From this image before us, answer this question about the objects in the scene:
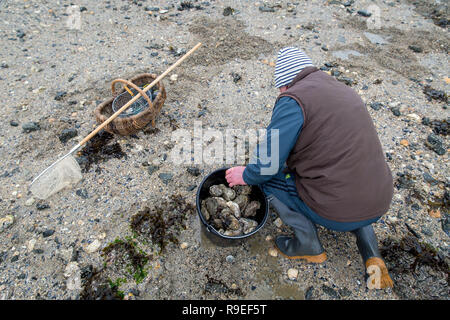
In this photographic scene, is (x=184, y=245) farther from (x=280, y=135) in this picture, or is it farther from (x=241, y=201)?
(x=280, y=135)

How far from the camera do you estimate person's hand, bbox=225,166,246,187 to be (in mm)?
2621

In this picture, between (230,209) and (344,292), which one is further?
(230,209)

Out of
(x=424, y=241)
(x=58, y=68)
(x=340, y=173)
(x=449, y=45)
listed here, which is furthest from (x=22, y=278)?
(x=449, y=45)

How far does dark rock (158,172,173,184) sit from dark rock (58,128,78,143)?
4.76ft

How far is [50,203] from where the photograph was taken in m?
2.98

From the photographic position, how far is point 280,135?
80.2 inches

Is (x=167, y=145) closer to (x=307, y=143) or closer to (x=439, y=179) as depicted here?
(x=307, y=143)

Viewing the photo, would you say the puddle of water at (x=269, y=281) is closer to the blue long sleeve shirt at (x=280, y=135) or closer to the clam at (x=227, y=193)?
the clam at (x=227, y=193)

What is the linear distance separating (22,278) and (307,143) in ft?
9.48

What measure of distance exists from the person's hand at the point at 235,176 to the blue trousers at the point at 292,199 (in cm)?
29

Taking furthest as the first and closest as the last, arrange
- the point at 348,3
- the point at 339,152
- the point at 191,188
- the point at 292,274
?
1. the point at 348,3
2. the point at 191,188
3. the point at 292,274
4. the point at 339,152

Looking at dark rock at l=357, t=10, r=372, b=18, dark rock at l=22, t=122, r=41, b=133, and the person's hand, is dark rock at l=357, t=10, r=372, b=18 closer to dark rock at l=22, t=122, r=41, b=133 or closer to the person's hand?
the person's hand

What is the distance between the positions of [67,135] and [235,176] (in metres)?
2.54

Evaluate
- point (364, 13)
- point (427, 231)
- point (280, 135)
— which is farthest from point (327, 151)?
point (364, 13)
